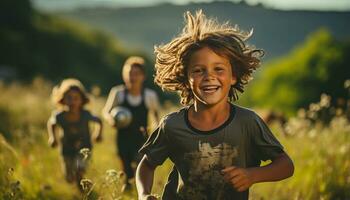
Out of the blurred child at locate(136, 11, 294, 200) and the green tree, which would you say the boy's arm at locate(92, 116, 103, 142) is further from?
the green tree

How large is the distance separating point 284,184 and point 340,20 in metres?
88.9

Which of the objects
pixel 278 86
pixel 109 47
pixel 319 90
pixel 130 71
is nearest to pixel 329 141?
pixel 130 71

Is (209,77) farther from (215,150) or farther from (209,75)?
(215,150)

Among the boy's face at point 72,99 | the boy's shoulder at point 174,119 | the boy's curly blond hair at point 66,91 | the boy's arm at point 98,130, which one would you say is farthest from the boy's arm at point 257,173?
the boy's curly blond hair at point 66,91

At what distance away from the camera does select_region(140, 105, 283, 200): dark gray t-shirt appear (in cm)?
387

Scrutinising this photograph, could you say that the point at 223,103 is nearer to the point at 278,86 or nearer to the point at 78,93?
→ the point at 78,93

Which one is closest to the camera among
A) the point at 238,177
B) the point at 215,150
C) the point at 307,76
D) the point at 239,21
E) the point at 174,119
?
the point at 238,177

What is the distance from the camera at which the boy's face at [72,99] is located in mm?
8656

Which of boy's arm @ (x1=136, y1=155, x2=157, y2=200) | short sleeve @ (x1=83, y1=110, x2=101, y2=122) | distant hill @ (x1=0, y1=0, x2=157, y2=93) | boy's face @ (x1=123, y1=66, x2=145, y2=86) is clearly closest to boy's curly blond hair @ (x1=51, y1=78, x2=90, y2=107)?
short sleeve @ (x1=83, y1=110, x2=101, y2=122)

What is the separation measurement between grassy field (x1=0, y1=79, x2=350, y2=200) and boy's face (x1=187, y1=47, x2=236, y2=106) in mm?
776

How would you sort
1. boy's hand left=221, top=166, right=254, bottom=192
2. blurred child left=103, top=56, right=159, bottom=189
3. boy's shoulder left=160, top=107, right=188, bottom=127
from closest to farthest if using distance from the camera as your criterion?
boy's hand left=221, top=166, right=254, bottom=192 → boy's shoulder left=160, top=107, right=188, bottom=127 → blurred child left=103, top=56, right=159, bottom=189

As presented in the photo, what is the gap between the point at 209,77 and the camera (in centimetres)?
390

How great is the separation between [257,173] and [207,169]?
341 millimetres

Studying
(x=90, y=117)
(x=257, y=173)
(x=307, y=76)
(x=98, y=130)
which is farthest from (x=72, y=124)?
(x=307, y=76)
